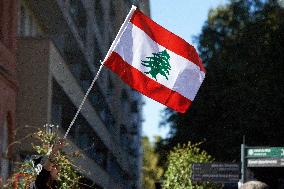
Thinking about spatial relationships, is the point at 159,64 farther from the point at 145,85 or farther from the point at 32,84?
the point at 32,84

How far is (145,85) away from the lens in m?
10.3

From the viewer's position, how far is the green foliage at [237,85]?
37438 mm

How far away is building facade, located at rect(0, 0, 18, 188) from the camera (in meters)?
20.0

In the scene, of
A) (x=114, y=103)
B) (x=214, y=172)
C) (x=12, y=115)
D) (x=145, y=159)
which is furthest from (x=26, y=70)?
(x=145, y=159)

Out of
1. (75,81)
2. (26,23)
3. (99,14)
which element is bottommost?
(26,23)

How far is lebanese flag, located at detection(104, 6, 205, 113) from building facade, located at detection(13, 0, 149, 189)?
2.59m

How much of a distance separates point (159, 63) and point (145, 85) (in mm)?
393

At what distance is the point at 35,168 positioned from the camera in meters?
7.49

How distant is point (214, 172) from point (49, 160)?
45.2 feet

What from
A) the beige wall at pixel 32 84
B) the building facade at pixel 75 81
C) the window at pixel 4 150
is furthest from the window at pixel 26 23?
the window at pixel 4 150

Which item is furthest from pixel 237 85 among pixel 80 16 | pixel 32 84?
pixel 32 84

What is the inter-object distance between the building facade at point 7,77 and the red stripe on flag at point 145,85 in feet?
32.0

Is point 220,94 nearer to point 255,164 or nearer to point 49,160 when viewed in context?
point 255,164

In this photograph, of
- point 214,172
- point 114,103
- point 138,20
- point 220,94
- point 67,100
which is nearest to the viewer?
point 138,20
